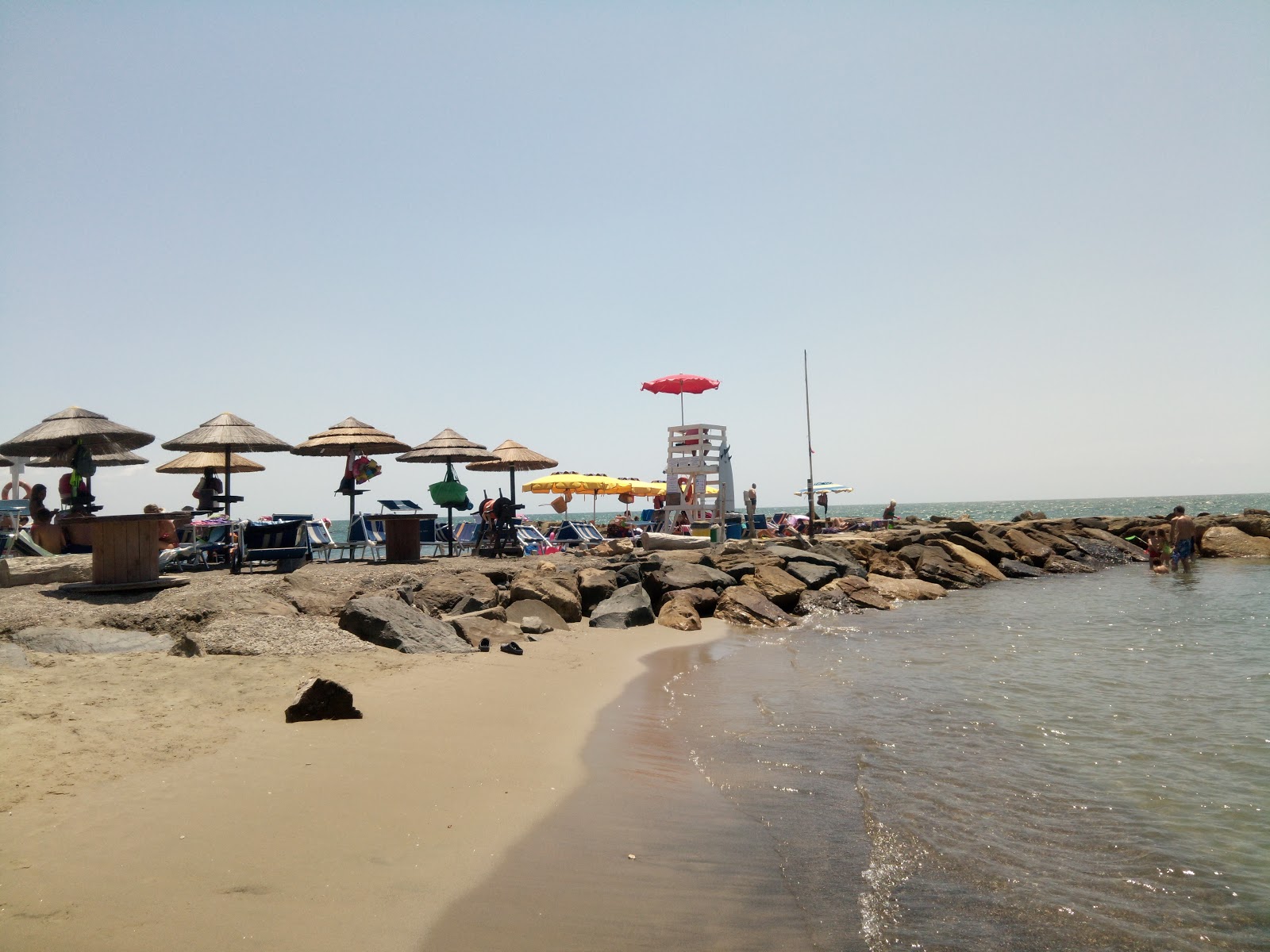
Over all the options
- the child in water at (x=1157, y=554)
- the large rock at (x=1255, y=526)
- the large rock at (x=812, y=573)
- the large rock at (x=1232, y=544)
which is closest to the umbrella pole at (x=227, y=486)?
the large rock at (x=812, y=573)

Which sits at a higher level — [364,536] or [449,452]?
[449,452]

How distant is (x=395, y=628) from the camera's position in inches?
297

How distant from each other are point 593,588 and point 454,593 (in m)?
2.55

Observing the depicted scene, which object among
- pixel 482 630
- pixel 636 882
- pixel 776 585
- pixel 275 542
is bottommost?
pixel 636 882

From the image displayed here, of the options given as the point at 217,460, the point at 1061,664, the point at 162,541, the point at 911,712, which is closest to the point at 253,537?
the point at 162,541

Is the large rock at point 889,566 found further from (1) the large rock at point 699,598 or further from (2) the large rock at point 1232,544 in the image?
(2) the large rock at point 1232,544

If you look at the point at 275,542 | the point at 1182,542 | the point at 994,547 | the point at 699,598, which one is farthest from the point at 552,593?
the point at 1182,542

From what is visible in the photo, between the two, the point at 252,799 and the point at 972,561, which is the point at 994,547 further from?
the point at 252,799

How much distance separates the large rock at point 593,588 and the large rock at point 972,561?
419 inches

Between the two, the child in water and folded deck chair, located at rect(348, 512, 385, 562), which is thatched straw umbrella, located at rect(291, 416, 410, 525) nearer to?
folded deck chair, located at rect(348, 512, 385, 562)

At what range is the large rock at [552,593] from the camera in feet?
34.6

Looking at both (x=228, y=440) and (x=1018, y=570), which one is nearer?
(x=228, y=440)

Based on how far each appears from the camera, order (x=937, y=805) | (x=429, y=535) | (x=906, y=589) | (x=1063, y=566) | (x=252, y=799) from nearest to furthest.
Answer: (x=252, y=799) → (x=937, y=805) → (x=906, y=589) → (x=429, y=535) → (x=1063, y=566)

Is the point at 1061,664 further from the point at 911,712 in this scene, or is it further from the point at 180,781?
the point at 180,781
